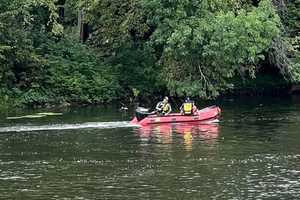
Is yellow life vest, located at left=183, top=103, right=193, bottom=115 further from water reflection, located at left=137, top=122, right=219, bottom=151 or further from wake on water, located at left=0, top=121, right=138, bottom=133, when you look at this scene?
wake on water, located at left=0, top=121, right=138, bottom=133

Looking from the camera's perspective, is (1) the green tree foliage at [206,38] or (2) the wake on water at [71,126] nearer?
(2) the wake on water at [71,126]

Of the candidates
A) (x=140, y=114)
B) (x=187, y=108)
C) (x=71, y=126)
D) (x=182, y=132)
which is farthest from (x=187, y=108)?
(x=71, y=126)

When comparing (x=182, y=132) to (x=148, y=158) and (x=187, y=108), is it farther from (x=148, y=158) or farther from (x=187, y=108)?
(x=148, y=158)

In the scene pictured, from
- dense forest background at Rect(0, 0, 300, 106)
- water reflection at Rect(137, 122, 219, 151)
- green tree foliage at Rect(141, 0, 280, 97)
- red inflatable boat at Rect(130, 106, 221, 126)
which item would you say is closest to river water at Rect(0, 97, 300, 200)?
water reflection at Rect(137, 122, 219, 151)

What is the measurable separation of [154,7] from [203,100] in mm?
7635

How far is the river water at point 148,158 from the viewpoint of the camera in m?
24.8

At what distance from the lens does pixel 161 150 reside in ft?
106

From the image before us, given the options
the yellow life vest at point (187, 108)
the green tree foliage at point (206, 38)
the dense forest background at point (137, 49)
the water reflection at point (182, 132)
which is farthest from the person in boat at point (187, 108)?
the green tree foliage at point (206, 38)

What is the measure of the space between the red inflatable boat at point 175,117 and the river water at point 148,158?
50cm

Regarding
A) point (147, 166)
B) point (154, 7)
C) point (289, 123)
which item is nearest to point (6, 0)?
point (154, 7)

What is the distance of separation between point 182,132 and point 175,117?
→ 356 cm

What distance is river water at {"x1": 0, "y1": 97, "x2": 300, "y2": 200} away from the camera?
81.2 ft

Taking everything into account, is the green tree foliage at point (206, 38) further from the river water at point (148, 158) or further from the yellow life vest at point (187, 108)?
the yellow life vest at point (187, 108)

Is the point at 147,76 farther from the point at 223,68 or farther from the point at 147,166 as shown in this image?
the point at 147,166
